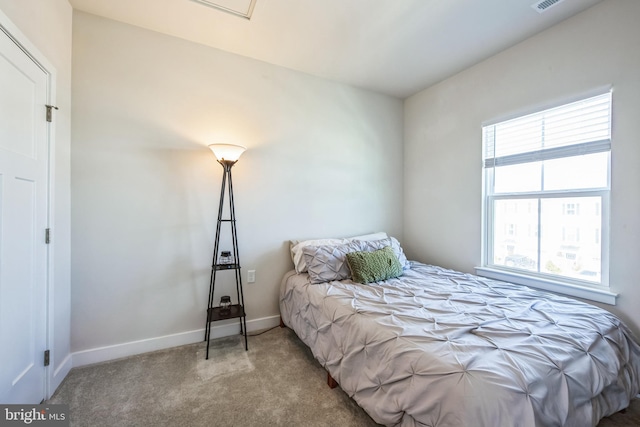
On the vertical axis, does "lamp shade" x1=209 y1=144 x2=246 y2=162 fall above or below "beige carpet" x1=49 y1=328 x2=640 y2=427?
above

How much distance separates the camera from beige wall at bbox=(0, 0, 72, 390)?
1.63 metres

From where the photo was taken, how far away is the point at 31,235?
4.99ft

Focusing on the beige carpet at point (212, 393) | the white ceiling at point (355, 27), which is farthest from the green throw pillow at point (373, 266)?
the white ceiling at point (355, 27)

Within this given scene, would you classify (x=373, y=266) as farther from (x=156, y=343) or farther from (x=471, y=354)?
(x=156, y=343)

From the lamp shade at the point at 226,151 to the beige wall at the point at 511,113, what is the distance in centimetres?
228

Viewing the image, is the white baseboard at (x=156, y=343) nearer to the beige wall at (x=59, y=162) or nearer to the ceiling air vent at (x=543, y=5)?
the beige wall at (x=59, y=162)

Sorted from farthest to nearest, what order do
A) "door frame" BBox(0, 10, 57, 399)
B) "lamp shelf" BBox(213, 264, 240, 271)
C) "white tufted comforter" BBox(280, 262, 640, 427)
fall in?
"lamp shelf" BBox(213, 264, 240, 271) < "door frame" BBox(0, 10, 57, 399) < "white tufted comforter" BBox(280, 262, 640, 427)

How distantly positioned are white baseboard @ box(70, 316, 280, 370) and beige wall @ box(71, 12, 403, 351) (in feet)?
0.14

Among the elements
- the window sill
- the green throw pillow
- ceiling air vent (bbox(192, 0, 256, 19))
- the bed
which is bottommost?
the bed

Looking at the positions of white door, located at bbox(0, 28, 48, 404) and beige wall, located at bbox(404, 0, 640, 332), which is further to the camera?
beige wall, located at bbox(404, 0, 640, 332)

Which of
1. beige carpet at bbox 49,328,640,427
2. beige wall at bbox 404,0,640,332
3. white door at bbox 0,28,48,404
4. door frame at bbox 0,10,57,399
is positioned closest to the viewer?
white door at bbox 0,28,48,404

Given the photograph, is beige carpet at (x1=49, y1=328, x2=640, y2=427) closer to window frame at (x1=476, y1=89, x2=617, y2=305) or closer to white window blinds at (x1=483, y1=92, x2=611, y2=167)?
window frame at (x1=476, y1=89, x2=617, y2=305)

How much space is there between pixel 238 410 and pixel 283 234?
153cm

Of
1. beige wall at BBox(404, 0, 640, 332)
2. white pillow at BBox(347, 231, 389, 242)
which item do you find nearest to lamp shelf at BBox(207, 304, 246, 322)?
white pillow at BBox(347, 231, 389, 242)
